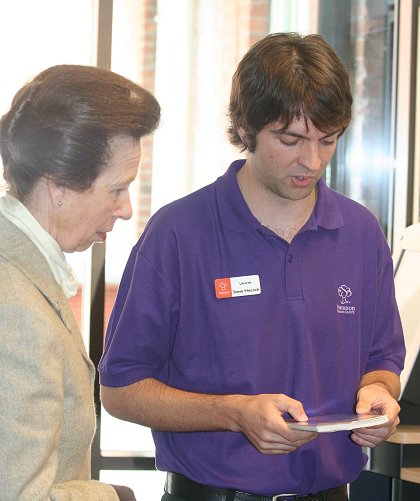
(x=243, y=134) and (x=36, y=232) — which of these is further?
(x=243, y=134)

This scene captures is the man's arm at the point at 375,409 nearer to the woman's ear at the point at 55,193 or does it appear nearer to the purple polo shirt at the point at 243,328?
the purple polo shirt at the point at 243,328

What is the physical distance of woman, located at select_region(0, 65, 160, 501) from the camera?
4.10 feet

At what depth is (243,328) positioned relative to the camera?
1.91 metres

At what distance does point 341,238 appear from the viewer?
6.79 feet

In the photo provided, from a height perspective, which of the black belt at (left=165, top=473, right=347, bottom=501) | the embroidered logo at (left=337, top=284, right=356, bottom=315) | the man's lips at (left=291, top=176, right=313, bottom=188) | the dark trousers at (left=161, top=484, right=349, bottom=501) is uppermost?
the man's lips at (left=291, top=176, right=313, bottom=188)

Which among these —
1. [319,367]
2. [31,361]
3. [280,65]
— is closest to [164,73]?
[280,65]

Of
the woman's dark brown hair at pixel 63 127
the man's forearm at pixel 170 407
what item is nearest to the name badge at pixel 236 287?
the man's forearm at pixel 170 407

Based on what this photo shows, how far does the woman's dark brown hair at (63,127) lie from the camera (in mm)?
1387

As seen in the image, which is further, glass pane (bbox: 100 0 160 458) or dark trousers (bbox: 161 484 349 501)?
glass pane (bbox: 100 0 160 458)

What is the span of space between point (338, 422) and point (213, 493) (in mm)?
352

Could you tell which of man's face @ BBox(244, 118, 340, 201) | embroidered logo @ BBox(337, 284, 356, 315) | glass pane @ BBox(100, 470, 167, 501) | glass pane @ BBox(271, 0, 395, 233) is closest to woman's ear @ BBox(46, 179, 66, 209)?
man's face @ BBox(244, 118, 340, 201)

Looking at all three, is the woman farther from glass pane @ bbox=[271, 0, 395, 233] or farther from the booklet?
glass pane @ bbox=[271, 0, 395, 233]

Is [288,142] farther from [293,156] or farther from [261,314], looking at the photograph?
[261,314]

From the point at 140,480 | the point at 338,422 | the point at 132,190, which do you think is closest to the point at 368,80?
the point at 132,190
